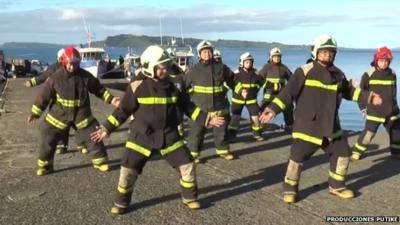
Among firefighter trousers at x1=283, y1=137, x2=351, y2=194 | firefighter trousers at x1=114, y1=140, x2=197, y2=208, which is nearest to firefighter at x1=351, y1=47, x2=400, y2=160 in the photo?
firefighter trousers at x1=283, y1=137, x2=351, y2=194

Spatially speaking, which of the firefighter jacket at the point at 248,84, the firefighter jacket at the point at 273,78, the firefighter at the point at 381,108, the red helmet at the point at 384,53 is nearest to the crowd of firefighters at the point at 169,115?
the red helmet at the point at 384,53

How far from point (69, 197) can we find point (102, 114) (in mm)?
8825

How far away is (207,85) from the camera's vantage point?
368 inches

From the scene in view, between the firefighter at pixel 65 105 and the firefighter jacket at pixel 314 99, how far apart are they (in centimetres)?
261

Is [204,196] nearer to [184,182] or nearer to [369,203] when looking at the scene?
[184,182]

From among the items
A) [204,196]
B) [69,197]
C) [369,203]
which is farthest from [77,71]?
[369,203]

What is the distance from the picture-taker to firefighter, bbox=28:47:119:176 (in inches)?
319

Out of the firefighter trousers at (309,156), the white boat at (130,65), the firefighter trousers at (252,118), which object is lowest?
the white boat at (130,65)

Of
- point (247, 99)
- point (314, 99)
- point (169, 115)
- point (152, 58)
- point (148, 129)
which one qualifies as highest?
point (152, 58)

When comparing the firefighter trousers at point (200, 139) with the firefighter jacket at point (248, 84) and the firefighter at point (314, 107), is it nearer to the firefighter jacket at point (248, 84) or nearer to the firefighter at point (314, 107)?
the firefighter jacket at point (248, 84)

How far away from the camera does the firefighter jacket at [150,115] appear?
6285 mm

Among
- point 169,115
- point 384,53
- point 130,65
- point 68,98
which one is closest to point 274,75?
point 384,53

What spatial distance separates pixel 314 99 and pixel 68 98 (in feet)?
11.8

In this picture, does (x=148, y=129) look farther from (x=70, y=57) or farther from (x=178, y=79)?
(x=178, y=79)
